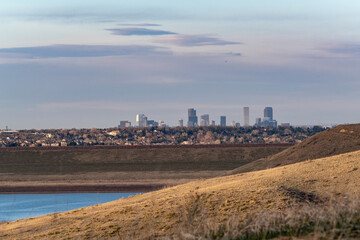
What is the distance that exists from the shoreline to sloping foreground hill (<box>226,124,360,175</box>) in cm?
1552

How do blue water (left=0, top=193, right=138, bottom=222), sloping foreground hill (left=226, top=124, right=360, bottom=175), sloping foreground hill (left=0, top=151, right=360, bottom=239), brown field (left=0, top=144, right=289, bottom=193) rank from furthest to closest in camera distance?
brown field (left=0, top=144, right=289, bottom=193) < sloping foreground hill (left=226, top=124, right=360, bottom=175) < blue water (left=0, top=193, right=138, bottom=222) < sloping foreground hill (left=0, top=151, right=360, bottom=239)

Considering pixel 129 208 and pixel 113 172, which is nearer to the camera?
pixel 129 208

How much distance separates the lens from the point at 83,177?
75125 millimetres

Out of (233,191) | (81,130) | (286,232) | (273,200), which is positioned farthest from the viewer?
(81,130)

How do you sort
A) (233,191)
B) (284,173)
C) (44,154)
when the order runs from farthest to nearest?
1. (44,154)
2. (284,173)
3. (233,191)

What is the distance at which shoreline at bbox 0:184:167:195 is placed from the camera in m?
66.2

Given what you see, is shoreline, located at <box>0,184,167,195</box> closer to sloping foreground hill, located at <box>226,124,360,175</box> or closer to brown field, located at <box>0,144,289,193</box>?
brown field, located at <box>0,144,289,193</box>

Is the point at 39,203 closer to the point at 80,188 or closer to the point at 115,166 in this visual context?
the point at 80,188

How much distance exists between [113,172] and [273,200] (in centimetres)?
5623

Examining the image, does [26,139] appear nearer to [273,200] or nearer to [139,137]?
[139,137]

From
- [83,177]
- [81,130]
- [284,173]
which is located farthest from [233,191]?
[81,130]

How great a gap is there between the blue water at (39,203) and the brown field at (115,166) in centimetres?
509

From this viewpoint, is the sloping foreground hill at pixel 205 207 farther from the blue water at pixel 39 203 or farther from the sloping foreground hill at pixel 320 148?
the sloping foreground hill at pixel 320 148

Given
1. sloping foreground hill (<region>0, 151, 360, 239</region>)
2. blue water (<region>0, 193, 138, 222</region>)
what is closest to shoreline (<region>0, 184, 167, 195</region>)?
blue water (<region>0, 193, 138, 222</region>)
